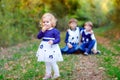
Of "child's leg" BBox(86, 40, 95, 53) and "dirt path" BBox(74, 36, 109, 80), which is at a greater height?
"child's leg" BBox(86, 40, 95, 53)

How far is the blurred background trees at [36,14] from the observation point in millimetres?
18281

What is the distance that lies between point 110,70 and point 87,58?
250 cm

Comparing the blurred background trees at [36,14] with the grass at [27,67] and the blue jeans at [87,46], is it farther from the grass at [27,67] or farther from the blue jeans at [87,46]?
the grass at [27,67]

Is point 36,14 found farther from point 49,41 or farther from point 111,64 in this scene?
point 49,41

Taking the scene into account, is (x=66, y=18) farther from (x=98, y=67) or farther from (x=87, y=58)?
(x=98, y=67)

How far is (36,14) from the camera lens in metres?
21.5

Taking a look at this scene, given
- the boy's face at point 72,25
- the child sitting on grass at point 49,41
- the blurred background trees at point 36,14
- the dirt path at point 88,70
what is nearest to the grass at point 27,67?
the dirt path at point 88,70

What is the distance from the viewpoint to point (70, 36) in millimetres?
13016

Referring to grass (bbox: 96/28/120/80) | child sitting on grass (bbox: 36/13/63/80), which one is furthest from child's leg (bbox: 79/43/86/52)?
child sitting on grass (bbox: 36/13/63/80)

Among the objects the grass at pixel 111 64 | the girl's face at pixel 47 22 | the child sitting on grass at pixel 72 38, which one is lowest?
the grass at pixel 111 64

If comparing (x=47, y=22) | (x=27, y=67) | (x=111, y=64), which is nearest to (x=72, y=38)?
(x=111, y=64)

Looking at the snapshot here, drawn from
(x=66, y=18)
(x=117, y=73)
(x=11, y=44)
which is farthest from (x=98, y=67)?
(x=66, y=18)

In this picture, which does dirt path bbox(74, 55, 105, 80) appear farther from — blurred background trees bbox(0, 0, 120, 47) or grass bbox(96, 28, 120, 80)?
blurred background trees bbox(0, 0, 120, 47)

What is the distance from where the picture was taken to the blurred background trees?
18.3 metres
